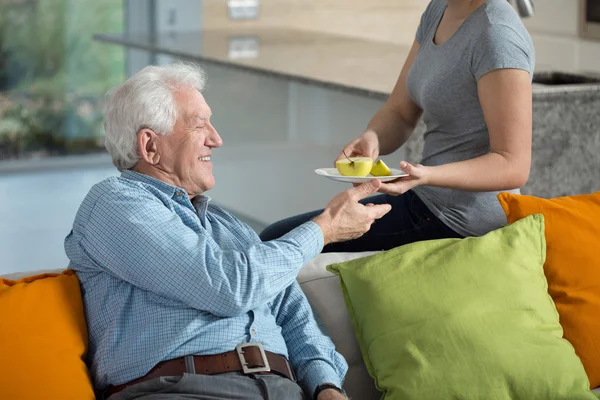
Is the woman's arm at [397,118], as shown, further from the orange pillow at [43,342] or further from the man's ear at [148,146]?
the orange pillow at [43,342]

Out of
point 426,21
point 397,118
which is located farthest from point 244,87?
point 426,21

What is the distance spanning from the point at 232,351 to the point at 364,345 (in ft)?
1.20

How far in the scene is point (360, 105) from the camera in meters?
3.91

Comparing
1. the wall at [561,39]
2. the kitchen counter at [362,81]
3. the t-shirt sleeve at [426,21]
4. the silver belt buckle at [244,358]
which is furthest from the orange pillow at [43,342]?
the wall at [561,39]

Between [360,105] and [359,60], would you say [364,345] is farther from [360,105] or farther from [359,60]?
[359,60]

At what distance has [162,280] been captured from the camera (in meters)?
1.88

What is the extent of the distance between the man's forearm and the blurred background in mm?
596

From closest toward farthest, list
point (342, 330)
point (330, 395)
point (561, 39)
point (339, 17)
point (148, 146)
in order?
point (330, 395)
point (148, 146)
point (342, 330)
point (561, 39)
point (339, 17)

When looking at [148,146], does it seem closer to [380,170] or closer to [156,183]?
[156,183]

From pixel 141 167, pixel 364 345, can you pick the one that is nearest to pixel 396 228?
pixel 364 345

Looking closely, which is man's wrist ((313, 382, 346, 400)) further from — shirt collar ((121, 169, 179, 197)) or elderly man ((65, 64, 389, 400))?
shirt collar ((121, 169, 179, 197))

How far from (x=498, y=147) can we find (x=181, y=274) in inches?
32.3

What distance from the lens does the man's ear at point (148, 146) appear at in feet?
6.80

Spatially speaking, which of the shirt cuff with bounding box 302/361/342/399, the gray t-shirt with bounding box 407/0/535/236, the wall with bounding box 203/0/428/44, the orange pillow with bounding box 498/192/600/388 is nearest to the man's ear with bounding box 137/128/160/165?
the shirt cuff with bounding box 302/361/342/399
